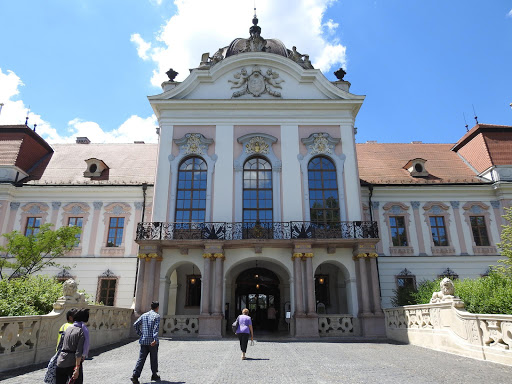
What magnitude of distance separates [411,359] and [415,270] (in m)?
11.8

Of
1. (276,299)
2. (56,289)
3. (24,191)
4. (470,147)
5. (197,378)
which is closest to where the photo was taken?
(197,378)

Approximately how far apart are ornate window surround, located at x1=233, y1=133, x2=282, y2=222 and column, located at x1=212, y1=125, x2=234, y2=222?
1.09 ft

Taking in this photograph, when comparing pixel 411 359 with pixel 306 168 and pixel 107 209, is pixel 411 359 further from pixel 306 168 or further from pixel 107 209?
pixel 107 209

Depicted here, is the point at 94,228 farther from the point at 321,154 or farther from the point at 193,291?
the point at 321,154

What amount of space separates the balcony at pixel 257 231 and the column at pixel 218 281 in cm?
95

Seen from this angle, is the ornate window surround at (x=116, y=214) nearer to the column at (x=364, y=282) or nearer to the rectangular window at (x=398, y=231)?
the column at (x=364, y=282)

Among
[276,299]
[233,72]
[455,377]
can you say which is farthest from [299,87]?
[455,377]

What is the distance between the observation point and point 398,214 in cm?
2164

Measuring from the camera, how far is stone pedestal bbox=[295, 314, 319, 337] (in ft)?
51.2

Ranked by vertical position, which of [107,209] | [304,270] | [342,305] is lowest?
[342,305]

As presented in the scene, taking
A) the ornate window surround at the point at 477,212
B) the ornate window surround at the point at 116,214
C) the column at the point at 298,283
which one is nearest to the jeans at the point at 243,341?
the column at the point at 298,283

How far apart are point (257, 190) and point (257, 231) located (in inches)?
96.1

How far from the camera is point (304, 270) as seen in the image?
16.7m

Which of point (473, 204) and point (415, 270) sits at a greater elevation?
point (473, 204)
